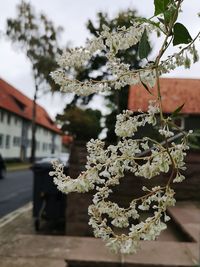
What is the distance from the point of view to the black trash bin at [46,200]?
8.98 meters

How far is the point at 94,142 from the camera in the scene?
157cm

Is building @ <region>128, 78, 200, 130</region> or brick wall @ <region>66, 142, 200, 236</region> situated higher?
building @ <region>128, 78, 200, 130</region>

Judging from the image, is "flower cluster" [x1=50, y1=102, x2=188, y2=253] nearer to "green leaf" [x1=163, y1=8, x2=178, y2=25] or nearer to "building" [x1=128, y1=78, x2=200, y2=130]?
"building" [x1=128, y1=78, x2=200, y2=130]

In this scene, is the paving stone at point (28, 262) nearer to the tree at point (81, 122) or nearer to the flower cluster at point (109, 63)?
the flower cluster at point (109, 63)

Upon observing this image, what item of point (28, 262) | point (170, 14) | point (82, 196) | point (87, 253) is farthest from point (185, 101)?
point (82, 196)

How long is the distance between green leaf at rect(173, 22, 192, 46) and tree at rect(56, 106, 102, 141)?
3897 cm

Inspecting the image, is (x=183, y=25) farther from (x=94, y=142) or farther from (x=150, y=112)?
(x=94, y=142)

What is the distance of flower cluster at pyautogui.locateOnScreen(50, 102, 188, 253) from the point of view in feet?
4.66

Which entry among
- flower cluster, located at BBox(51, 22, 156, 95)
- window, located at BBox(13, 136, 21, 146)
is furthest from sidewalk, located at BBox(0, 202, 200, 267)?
window, located at BBox(13, 136, 21, 146)

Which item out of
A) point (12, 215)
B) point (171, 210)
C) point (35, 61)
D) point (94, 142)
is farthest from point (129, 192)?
point (35, 61)

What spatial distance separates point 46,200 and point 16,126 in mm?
52317

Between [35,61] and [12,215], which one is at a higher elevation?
[35,61]

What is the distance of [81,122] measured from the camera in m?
42.7

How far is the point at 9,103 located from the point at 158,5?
192ft
